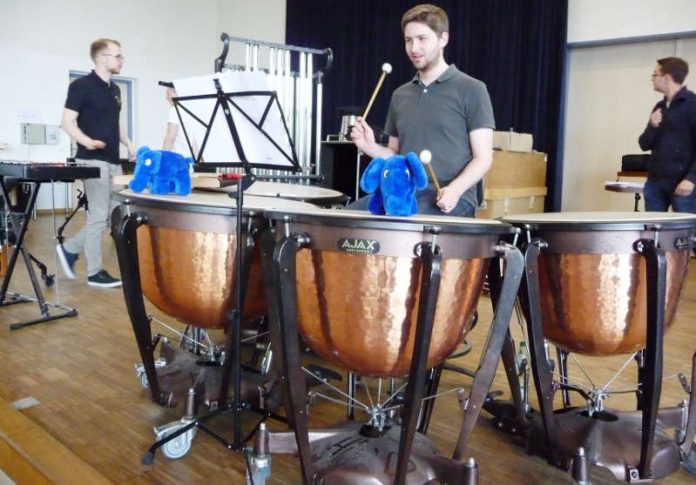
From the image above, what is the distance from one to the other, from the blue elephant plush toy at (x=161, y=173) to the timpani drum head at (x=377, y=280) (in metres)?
0.58

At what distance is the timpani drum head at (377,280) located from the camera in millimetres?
1369

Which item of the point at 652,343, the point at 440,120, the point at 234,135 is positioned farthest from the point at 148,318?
the point at 652,343

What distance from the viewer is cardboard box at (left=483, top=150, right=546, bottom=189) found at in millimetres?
5648

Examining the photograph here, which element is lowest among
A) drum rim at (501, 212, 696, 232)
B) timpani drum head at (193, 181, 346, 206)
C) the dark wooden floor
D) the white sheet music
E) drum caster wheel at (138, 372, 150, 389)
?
the dark wooden floor

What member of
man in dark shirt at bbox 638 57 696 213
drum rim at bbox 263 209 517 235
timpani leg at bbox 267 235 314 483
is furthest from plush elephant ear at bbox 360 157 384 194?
man in dark shirt at bbox 638 57 696 213

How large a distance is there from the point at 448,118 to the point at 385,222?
954 millimetres

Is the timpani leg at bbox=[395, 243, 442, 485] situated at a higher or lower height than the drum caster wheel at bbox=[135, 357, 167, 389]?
higher

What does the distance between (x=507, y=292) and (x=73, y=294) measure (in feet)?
10.1

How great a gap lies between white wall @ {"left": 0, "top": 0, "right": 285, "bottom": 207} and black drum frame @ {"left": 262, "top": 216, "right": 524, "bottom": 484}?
792 centimetres

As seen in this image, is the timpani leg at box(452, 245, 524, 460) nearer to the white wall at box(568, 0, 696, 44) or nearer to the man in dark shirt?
the man in dark shirt

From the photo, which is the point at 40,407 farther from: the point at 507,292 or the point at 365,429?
the point at 507,292

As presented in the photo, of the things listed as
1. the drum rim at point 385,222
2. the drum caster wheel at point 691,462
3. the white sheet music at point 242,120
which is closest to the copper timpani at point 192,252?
the white sheet music at point 242,120

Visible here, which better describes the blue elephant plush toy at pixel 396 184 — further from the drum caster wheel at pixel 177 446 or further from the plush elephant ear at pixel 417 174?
the drum caster wheel at pixel 177 446

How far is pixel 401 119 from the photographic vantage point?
2316mm
